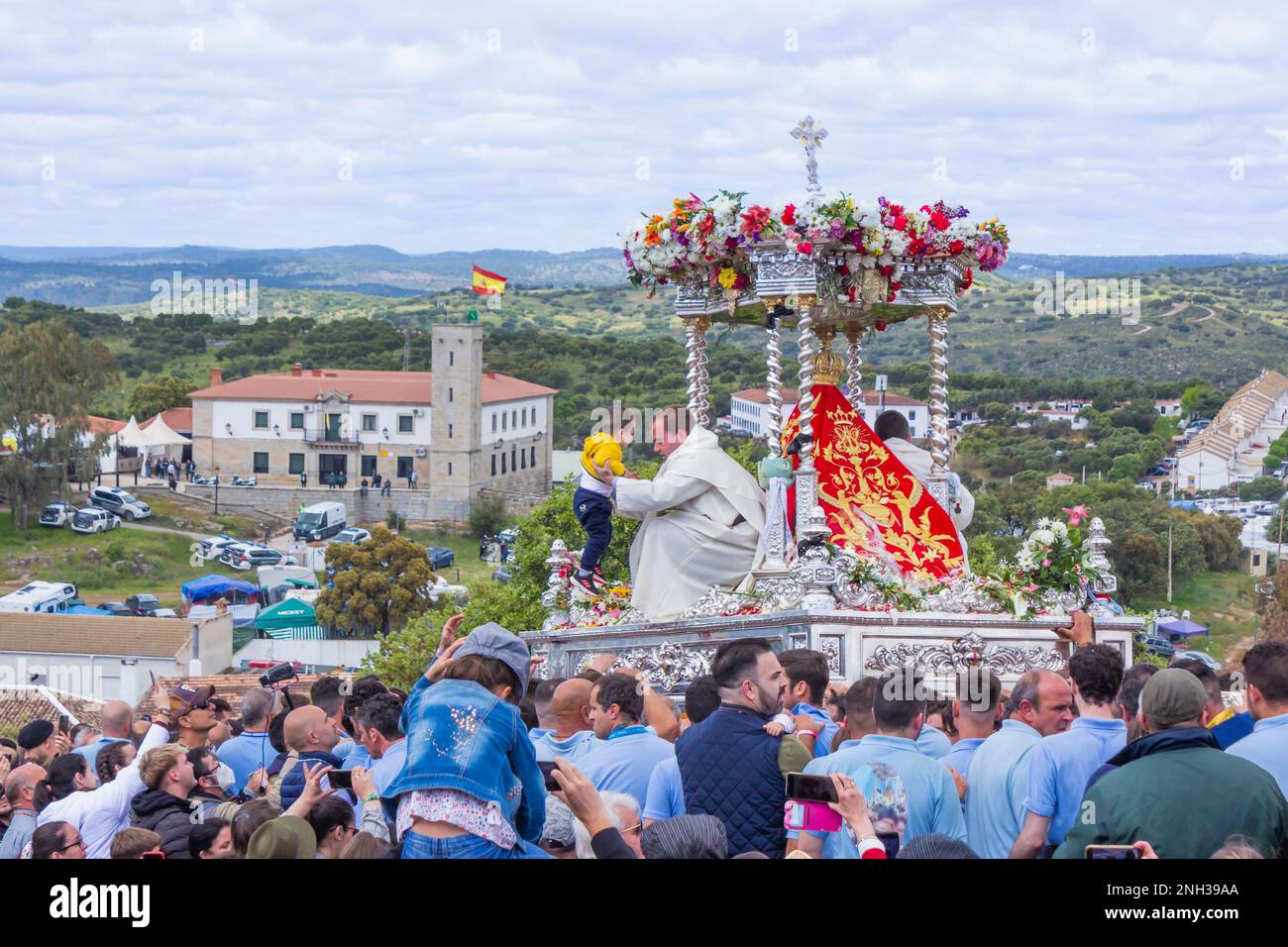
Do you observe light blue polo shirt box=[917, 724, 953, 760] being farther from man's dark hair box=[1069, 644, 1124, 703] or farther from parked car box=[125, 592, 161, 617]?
parked car box=[125, 592, 161, 617]

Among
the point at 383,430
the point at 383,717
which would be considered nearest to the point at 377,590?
the point at 383,430

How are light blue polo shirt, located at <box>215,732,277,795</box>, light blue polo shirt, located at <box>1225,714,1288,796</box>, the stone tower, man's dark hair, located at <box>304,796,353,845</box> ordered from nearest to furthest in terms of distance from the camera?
man's dark hair, located at <box>304,796,353,845</box>, light blue polo shirt, located at <box>1225,714,1288,796</box>, light blue polo shirt, located at <box>215,732,277,795</box>, the stone tower

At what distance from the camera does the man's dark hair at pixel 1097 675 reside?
7812 millimetres

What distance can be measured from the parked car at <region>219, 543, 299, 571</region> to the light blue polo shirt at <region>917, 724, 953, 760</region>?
90269 mm

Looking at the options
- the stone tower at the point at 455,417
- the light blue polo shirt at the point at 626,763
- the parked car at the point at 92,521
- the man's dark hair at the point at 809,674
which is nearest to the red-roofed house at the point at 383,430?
the stone tower at the point at 455,417

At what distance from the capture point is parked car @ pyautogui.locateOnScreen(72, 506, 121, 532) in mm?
102312

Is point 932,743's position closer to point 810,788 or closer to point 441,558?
point 810,788

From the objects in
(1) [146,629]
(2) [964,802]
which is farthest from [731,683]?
(1) [146,629]

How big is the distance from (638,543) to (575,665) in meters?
1.36

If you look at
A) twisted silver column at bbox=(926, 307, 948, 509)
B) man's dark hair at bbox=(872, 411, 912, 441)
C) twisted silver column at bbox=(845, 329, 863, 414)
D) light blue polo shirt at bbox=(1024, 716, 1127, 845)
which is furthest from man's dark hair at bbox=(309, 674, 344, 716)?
twisted silver column at bbox=(845, 329, 863, 414)

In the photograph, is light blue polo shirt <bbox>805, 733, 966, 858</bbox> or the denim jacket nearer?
the denim jacket

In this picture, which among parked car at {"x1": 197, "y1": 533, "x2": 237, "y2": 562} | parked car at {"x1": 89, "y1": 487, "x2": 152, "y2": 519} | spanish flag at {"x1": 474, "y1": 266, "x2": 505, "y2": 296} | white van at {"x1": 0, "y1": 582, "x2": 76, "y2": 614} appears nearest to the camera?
white van at {"x1": 0, "y1": 582, "x2": 76, "y2": 614}
